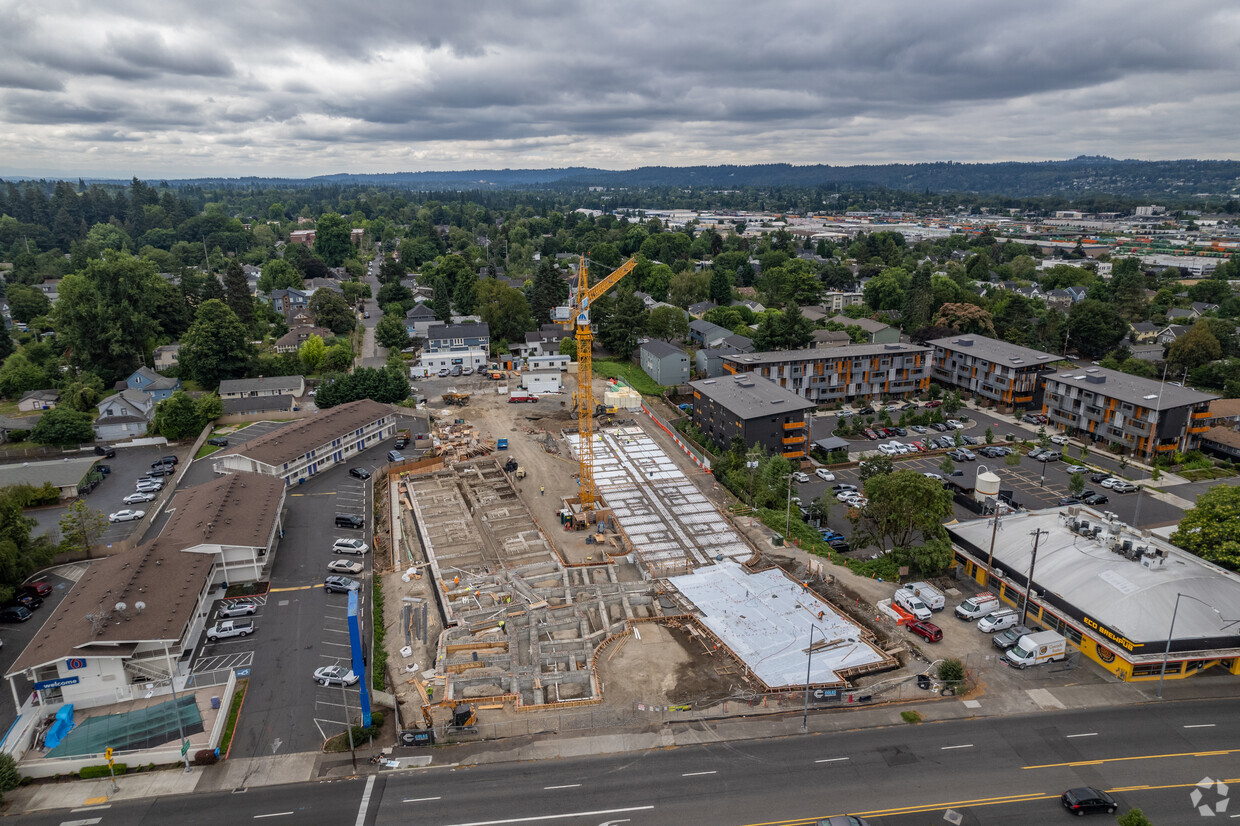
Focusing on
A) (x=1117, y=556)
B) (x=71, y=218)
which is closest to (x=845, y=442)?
(x=1117, y=556)

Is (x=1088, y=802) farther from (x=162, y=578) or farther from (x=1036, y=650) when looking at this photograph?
(x=162, y=578)

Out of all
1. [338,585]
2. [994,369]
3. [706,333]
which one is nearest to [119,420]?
[338,585]

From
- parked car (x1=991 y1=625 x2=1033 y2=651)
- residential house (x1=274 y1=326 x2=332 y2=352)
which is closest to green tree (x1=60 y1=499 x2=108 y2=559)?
residential house (x1=274 y1=326 x2=332 y2=352)

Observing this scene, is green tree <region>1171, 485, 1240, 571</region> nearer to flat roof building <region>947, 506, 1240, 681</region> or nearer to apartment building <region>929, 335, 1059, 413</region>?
flat roof building <region>947, 506, 1240, 681</region>

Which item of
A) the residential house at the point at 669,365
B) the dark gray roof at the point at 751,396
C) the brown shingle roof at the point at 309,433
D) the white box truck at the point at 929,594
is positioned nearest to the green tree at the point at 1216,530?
the white box truck at the point at 929,594

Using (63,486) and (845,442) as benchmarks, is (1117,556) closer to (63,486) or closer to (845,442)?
(845,442)

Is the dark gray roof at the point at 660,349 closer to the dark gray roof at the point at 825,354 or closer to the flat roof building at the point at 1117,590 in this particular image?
the dark gray roof at the point at 825,354

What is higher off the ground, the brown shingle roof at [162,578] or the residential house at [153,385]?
the residential house at [153,385]
